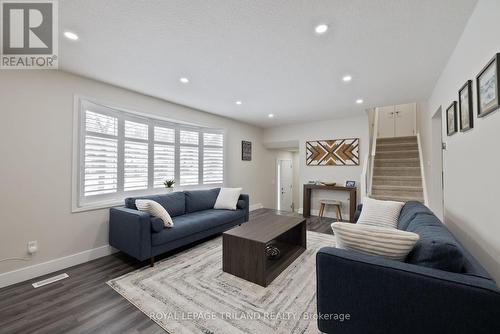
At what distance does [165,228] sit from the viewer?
2.84 metres

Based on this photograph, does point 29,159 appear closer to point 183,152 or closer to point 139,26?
point 139,26

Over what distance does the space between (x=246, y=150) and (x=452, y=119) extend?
4.35 m

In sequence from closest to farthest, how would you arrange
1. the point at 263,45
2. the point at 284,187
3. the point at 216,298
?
1. the point at 216,298
2. the point at 263,45
3. the point at 284,187

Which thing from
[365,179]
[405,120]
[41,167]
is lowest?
[365,179]

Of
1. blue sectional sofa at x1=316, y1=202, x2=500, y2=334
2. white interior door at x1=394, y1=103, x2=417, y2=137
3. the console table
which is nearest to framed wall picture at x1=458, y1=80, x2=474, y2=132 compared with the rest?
blue sectional sofa at x1=316, y1=202, x2=500, y2=334

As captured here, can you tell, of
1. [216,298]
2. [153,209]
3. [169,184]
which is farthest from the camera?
[169,184]

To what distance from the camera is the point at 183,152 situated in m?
4.51

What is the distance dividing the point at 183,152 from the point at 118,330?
332 cm

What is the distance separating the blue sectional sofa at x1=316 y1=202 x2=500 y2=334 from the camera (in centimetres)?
101

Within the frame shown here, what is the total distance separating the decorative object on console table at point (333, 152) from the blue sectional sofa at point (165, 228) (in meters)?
2.73

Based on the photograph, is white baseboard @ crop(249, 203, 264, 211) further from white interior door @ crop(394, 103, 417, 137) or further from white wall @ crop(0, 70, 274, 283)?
white interior door @ crop(394, 103, 417, 137)

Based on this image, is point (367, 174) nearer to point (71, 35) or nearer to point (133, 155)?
point (133, 155)

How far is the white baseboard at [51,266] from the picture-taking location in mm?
2283

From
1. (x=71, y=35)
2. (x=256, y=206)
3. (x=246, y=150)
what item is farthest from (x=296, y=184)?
(x=71, y=35)
